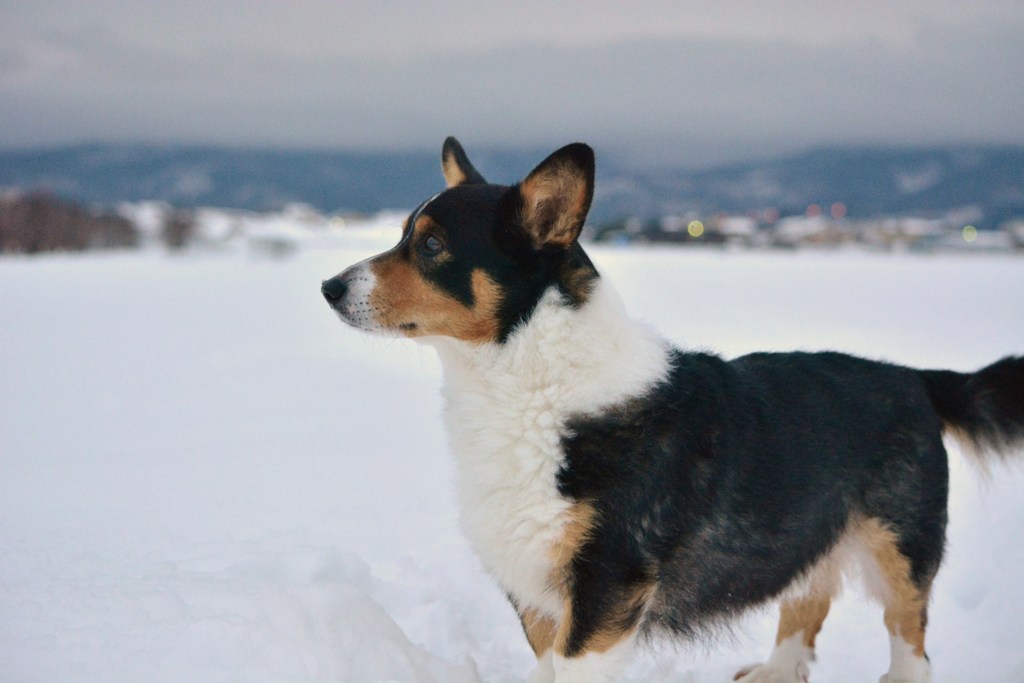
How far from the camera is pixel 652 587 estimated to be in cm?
341

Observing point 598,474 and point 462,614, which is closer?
point 598,474

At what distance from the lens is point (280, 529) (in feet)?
17.8

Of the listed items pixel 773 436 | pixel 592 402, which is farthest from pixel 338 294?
pixel 773 436

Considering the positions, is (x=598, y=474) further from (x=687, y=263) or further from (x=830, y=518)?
(x=687, y=263)

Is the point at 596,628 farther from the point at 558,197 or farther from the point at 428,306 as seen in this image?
the point at 558,197

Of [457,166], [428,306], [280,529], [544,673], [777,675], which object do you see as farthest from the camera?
[280,529]

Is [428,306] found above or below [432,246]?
below

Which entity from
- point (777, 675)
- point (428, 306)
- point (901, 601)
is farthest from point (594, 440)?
point (777, 675)

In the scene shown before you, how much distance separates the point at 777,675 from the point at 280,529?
3094 mm

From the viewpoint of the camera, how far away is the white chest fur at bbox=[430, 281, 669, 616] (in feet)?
11.2

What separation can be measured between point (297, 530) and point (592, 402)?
2.79 metres

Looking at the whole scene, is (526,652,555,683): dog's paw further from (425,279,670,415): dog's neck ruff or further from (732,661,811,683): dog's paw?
(732,661,811,683): dog's paw

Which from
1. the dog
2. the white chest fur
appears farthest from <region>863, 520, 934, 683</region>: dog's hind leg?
the white chest fur

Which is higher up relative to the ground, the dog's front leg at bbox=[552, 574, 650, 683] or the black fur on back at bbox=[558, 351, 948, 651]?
the black fur on back at bbox=[558, 351, 948, 651]
